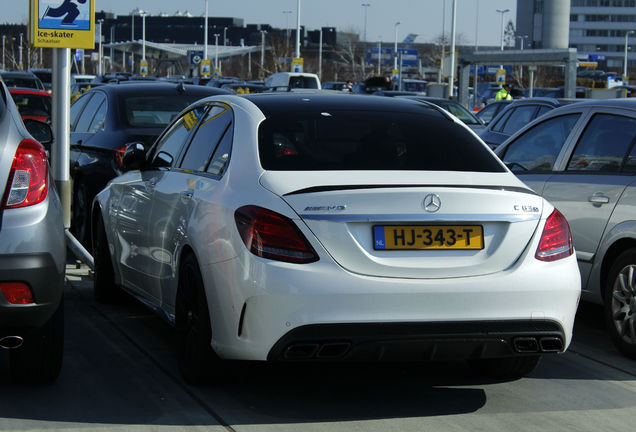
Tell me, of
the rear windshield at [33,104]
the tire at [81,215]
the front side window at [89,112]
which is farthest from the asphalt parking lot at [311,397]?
the rear windshield at [33,104]

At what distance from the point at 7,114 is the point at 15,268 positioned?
2.70 feet

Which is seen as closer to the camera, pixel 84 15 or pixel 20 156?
pixel 20 156

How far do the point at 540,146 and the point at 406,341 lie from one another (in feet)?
11.7

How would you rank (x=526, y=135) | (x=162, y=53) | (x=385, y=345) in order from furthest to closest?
(x=162, y=53) → (x=526, y=135) → (x=385, y=345)

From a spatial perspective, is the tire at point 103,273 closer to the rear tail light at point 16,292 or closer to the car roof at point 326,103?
the car roof at point 326,103

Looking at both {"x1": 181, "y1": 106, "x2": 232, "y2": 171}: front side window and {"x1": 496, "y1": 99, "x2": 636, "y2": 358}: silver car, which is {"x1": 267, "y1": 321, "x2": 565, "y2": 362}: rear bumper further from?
{"x1": 496, "y1": 99, "x2": 636, "y2": 358}: silver car

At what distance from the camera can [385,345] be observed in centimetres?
471

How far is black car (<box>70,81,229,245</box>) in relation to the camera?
32.7ft

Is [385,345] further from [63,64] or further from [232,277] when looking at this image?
[63,64]

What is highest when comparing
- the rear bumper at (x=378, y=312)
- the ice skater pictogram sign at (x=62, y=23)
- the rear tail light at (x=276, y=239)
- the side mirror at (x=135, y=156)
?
the ice skater pictogram sign at (x=62, y=23)

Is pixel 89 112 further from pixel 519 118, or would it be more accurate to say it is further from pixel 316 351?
pixel 316 351

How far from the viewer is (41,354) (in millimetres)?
5344

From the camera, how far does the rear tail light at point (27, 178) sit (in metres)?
4.99

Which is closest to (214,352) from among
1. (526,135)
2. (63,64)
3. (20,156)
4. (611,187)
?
(20,156)
